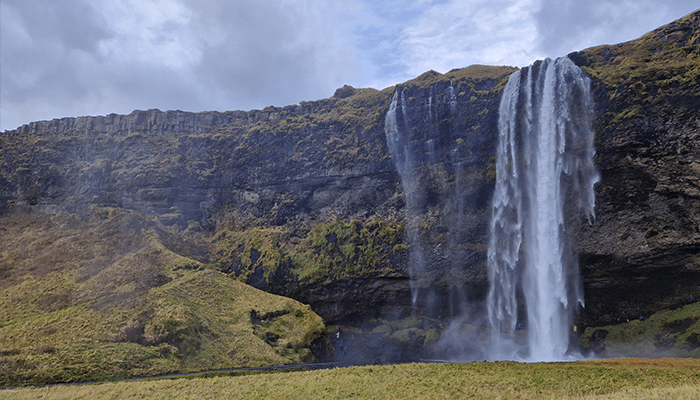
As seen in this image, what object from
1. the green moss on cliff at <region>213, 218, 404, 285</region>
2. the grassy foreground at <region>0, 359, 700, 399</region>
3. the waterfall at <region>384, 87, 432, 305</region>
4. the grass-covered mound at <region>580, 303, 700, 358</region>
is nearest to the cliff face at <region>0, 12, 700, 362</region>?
the green moss on cliff at <region>213, 218, 404, 285</region>

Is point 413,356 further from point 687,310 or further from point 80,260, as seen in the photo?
point 80,260

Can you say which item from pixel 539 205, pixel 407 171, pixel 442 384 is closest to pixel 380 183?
pixel 407 171

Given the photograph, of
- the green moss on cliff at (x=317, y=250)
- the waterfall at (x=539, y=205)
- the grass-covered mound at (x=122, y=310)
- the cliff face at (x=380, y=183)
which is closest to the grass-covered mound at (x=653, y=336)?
Result: the cliff face at (x=380, y=183)

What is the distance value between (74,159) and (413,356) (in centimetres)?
6408

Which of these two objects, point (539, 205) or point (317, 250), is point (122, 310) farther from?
point (539, 205)

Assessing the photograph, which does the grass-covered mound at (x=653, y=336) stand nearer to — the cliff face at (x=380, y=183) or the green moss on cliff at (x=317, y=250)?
the cliff face at (x=380, y=183)

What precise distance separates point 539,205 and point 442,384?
2995 centimetres

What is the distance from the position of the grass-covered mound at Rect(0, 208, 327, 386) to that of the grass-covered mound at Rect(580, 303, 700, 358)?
28569 mm

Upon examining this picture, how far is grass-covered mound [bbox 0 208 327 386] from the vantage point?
113ft

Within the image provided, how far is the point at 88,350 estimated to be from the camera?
114 feet

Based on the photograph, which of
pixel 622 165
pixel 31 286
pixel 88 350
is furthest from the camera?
pixel 31 286

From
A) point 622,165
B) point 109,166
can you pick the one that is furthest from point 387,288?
point 109,166

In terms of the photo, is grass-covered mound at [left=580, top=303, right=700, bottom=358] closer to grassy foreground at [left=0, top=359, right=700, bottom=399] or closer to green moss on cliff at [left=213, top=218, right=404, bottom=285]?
grassy foreground at [left=0, top=359, right=700, bottom=399]

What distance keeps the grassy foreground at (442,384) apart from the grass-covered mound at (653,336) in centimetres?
1241
